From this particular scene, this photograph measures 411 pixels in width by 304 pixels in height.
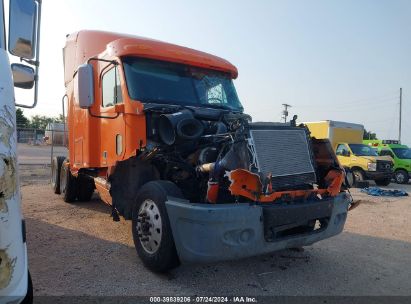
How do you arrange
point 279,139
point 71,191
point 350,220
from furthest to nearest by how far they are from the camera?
point 71,191 < point 350,220 < point 279,139

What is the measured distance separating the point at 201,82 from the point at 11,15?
2.95m

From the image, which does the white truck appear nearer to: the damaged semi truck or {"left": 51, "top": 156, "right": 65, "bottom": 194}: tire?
the damaged semi truck

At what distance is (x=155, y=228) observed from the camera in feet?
14.1

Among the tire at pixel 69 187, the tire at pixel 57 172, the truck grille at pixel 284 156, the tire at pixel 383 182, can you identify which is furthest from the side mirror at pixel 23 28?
the tire at pixel 383 182

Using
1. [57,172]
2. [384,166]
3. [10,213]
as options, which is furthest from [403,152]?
[10,213]

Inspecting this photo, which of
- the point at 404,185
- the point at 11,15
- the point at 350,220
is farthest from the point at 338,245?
the point at 404,185

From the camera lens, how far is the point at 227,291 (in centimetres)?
412

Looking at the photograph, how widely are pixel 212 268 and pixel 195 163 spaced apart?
1.32 metres

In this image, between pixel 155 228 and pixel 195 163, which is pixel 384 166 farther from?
pixel 155 228

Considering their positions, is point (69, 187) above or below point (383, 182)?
above

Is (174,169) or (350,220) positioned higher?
(174,169)

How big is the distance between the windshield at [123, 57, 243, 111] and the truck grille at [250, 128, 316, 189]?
5.19ft

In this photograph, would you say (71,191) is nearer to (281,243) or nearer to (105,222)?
(105,222)

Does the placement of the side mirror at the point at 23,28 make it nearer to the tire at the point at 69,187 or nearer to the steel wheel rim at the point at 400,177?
the tire at the point at 69,187
